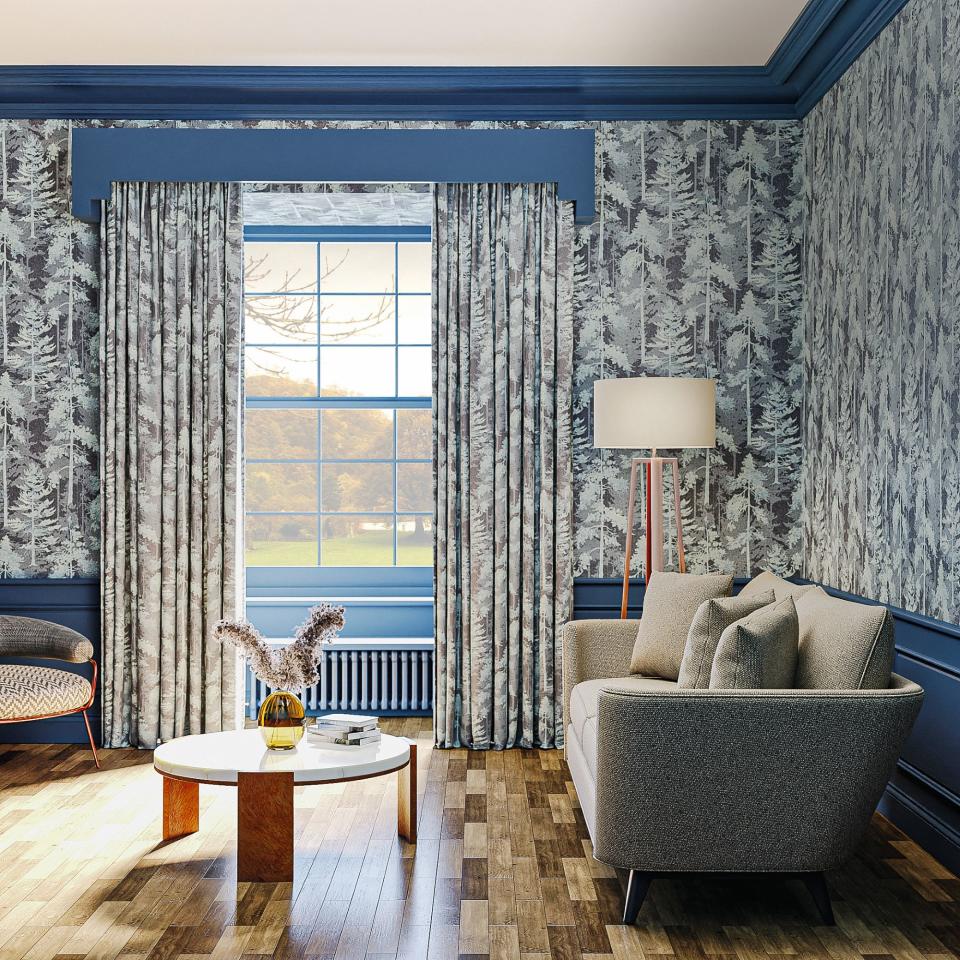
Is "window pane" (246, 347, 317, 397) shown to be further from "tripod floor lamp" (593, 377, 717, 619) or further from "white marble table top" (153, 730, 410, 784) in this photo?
"white marble table top" (153, 730, 410, 784)

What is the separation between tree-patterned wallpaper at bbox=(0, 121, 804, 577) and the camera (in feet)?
16.8

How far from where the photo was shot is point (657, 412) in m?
4.49

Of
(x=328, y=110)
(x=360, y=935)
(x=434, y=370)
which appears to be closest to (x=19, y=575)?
(x=434, y=370)

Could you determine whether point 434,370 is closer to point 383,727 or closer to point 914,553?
point 383,727

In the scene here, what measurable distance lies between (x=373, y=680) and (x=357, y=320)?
7.31ft

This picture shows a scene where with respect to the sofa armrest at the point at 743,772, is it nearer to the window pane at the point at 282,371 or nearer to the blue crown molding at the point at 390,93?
the blue crown molding at the point at 390,93

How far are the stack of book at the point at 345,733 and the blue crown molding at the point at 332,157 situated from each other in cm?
272

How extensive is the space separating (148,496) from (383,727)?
1.68m

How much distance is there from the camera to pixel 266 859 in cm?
Answer: 333

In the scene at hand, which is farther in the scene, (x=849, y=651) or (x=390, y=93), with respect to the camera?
(x=390, y=93)

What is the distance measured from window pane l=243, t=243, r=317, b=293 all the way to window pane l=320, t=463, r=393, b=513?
1.15m

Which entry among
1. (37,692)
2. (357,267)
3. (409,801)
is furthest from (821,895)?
(357,267)

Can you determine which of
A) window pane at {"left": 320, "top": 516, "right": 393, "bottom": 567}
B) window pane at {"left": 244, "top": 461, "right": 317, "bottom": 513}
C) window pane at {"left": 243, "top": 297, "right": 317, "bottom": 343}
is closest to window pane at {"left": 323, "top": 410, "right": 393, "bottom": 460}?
window pane at {"left": 244, "top": 461, "right": 317, "bottom": 513}

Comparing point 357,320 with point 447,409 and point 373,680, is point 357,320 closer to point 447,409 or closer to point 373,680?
point 447,409
